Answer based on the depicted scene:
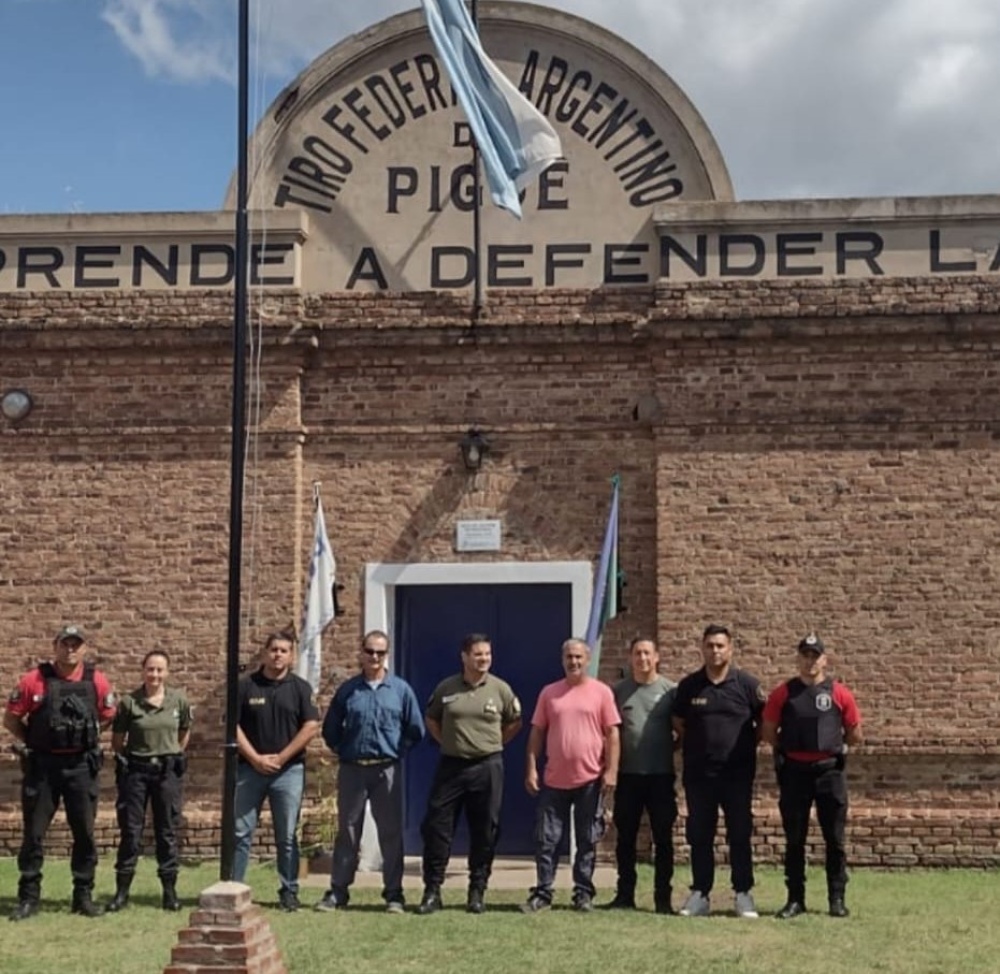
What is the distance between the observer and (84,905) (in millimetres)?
8938

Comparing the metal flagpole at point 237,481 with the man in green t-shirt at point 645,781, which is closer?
the metal flagpole at point 237,481

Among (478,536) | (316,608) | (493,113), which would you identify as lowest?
(316,608)

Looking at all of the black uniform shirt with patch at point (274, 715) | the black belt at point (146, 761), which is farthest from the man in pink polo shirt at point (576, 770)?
the black belt at point (146, 761)

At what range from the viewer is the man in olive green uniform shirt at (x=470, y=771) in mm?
9164

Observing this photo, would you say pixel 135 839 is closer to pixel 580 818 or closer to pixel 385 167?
pixel 580 818

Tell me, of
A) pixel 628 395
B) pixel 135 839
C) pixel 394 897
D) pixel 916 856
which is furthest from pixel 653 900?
pixel 628 395

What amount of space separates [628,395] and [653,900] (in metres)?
4.17

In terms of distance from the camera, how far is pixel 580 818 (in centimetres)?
916

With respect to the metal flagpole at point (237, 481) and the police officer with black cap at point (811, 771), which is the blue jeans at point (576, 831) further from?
the metal flagpole at point (237, 481)

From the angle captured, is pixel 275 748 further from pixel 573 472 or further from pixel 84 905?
pixel 573 472

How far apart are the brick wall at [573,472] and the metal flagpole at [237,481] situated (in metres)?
4.03

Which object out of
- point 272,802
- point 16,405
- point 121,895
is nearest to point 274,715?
point 272,802

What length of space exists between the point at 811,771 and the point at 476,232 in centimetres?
527

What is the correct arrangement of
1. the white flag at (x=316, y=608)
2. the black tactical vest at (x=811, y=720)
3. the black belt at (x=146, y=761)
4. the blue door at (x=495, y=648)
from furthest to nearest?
the blue door at (x=495, y=648) < the white flag at (x=316, y=608) < the black belt at (x=146, y=761) < the black tactical vest at (x=811, y=720)
